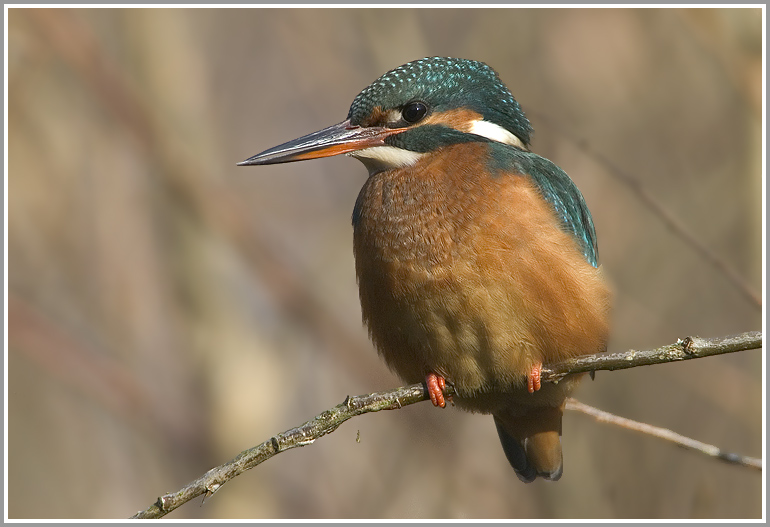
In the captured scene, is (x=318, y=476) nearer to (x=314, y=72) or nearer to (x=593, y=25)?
(x=314, y=72)

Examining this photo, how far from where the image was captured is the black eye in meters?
3.20

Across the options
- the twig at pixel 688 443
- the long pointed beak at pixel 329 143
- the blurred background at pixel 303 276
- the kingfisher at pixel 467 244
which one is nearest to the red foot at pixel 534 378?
the kingfisher at pixel 467 244

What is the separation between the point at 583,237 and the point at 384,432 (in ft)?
8.18

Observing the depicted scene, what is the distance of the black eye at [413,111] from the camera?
3.20 m

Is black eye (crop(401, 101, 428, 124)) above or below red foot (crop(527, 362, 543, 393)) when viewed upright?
above

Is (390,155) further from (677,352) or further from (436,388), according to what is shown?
(677,352)

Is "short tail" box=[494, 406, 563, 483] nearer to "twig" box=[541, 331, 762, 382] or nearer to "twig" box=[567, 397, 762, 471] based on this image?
"twig" box=[567, 397, 762, 471]

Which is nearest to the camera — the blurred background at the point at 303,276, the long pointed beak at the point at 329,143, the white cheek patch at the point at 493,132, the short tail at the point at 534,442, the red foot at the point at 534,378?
the red foot at the point at 534,378

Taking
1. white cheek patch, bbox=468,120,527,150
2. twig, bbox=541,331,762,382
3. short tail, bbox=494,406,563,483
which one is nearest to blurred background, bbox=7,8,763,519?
short tail, bbox=494,406,563,483

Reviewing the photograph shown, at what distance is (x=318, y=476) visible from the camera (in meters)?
5.37

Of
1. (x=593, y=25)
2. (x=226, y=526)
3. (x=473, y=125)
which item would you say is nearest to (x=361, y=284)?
(x=473, y=125)

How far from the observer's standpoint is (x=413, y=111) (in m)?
3.20

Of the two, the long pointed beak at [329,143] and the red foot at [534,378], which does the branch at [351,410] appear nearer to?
the red foot at [534,378]

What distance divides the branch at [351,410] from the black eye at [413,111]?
1.22 m
